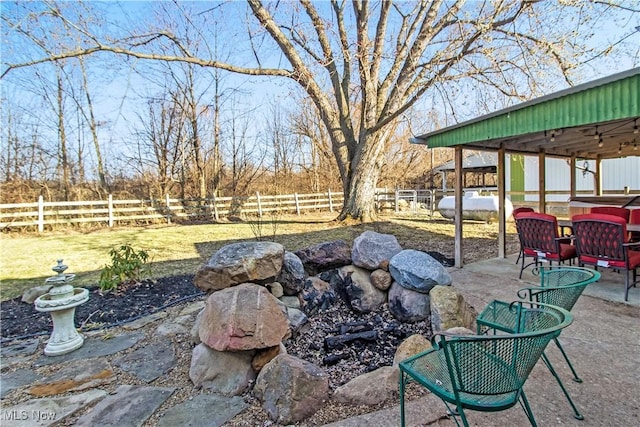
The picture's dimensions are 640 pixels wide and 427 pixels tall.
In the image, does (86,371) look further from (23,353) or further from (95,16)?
(95,16)

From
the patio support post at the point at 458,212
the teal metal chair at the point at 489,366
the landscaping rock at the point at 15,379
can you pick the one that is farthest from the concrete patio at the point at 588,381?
the landscaping rock at the point at 15,379

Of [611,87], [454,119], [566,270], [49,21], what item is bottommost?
[566,270]

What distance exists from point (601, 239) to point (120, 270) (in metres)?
5.47

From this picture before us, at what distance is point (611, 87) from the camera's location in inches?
125

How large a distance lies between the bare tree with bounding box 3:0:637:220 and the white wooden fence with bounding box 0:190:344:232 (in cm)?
511

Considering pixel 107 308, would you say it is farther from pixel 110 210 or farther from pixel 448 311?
pixel 110 210

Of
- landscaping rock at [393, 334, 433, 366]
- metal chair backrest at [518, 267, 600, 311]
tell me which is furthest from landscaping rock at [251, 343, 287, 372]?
metal chair backrest at [518, 267, 600, 311]

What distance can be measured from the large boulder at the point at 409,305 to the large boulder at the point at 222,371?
1.52 m

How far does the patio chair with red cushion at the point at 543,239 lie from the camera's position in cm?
390

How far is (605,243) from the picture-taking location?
3.50 metres

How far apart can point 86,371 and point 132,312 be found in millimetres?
1205

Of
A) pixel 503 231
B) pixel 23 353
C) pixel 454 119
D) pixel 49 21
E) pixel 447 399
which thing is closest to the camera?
pixel 447 399

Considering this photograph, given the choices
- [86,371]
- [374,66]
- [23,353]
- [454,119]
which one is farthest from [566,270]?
[374,66]

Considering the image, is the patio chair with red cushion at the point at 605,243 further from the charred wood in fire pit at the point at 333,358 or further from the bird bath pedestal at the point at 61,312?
the bird bath pedestal at the point at 61,312
